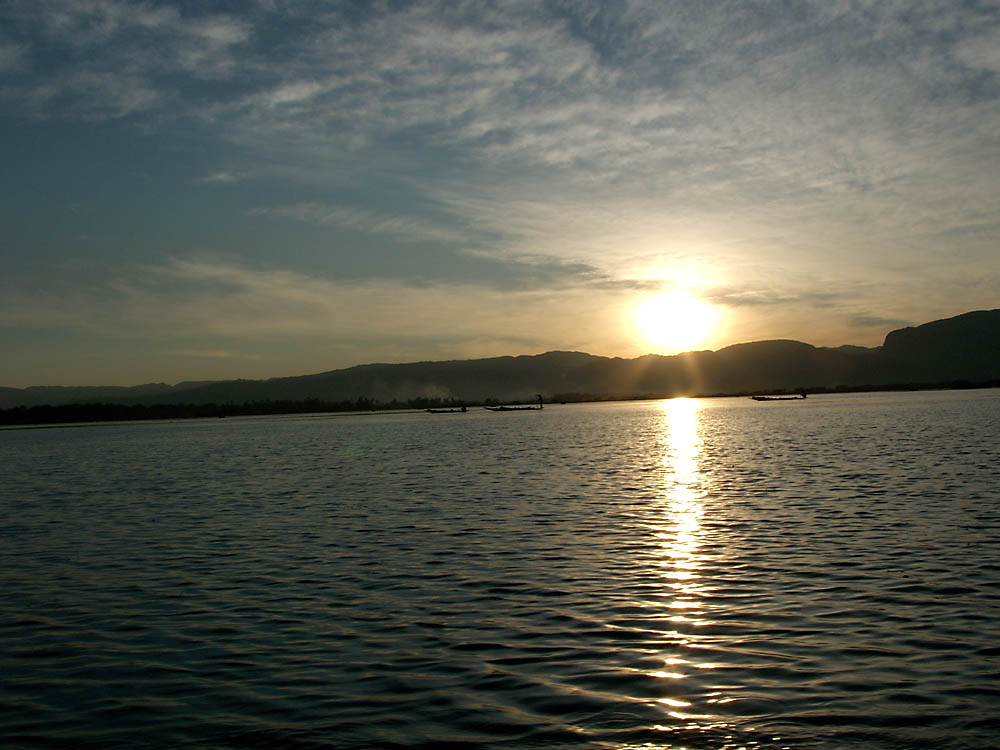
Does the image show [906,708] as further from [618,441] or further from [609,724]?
[618,441]

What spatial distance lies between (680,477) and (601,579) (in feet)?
107

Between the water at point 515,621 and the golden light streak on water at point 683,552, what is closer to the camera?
the water at point 515,621

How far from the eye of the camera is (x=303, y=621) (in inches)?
814

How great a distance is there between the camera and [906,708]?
13594 millimetres

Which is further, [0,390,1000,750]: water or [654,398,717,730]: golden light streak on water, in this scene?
[654,398,717,730]: golden light streak on water

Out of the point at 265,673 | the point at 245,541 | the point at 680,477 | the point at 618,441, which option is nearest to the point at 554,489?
the point at 680,477

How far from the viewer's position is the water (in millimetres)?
13633

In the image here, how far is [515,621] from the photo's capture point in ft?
65.5

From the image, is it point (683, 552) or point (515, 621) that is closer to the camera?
point (515, 621)

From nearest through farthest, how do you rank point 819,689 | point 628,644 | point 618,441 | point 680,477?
point 819,689 → point 628,644 → point 680,477 → point 618,441

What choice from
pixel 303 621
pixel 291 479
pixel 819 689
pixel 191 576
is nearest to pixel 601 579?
pixel 303 621

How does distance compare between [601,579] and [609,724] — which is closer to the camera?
[609,724]

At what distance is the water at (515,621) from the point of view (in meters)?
13.6

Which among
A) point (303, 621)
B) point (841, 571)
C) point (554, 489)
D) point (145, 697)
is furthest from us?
point (554, 489)
